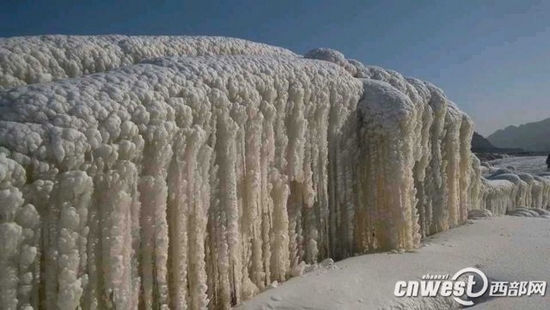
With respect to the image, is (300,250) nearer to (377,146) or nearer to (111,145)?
(377,146)

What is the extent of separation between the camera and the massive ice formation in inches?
83.6

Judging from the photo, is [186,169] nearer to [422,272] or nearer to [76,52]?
[76,52]

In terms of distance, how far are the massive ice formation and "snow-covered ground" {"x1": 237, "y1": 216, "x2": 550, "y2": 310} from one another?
0.86ft

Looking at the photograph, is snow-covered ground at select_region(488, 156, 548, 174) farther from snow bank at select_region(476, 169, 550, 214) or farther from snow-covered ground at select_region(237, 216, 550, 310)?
snow-covered ground at select_region(237, 216, 550, 310)

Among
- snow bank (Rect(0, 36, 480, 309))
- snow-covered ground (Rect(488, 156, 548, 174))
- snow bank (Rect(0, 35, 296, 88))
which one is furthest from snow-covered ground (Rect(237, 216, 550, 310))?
snow-covered ground (Rect(488, 156, 548, 174))

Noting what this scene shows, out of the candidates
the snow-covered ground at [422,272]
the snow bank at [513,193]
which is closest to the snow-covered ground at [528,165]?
the snow bank at [513,193]

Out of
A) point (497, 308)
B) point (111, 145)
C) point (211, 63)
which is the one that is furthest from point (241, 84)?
point (497, 308)

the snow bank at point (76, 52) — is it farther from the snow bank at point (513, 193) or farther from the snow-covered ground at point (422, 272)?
Answer: the snow bank at point (513, 193)

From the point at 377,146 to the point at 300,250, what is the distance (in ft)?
4.42

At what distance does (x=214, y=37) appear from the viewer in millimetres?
4559

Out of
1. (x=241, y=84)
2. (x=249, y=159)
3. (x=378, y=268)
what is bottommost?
(x=378, y=268)

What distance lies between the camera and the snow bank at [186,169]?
6.97ft

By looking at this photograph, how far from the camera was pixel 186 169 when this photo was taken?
279cm

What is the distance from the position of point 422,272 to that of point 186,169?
2156 millimetres
